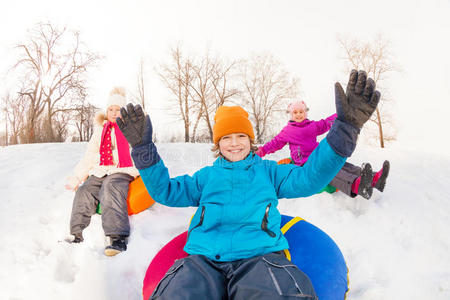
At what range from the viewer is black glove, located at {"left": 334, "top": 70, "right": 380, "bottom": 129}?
1324 mm

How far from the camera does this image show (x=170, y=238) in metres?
2.65

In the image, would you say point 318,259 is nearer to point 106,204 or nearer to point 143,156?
point 143,156

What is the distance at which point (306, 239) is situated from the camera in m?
1.95

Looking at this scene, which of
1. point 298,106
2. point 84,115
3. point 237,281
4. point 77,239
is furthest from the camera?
point 84,115

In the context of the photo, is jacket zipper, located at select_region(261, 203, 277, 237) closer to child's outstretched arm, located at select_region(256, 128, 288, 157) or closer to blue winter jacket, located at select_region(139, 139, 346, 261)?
blue winter jacket, located at select_region(139, 139, 346, 261)

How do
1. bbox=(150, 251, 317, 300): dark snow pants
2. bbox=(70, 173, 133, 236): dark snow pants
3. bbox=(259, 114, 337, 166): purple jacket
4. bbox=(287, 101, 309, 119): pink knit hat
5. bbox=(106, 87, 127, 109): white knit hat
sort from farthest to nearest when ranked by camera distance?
1. bbox=(287, 101, 309, 119): pink knit hat
2. bbox=(259, 114, 337, 166): purple jacket
3. bbox=(106, 87, 127, 109): white knit hat
4. bbox=(70, 173, 133, 236): dark snow pants
5. bbox=(150, 251, 317, 300): dark snow pants

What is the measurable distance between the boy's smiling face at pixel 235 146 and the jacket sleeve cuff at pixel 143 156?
0.54m

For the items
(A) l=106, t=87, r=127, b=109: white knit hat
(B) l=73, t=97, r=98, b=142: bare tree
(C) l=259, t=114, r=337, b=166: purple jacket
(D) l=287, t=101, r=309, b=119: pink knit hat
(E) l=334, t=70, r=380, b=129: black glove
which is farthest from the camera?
(B) l=73, t=97, r=98, b=142: bare tree

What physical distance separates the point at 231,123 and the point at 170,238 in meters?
1.43

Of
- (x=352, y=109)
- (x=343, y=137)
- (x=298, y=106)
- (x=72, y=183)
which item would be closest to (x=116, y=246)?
(x=72, y=183)

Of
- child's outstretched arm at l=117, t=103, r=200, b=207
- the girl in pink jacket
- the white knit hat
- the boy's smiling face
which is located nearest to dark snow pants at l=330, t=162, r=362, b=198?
the girl in pink jacket

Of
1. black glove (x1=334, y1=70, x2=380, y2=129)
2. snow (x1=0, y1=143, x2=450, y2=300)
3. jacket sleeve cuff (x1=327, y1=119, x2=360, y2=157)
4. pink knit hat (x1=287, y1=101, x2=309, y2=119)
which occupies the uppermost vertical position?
pink knit hat (x1=287, y1=101, x2=309, y2=119)

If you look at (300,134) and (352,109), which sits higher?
(352,109)

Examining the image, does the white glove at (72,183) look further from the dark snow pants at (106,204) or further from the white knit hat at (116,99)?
the white knit hat at (116,99)
